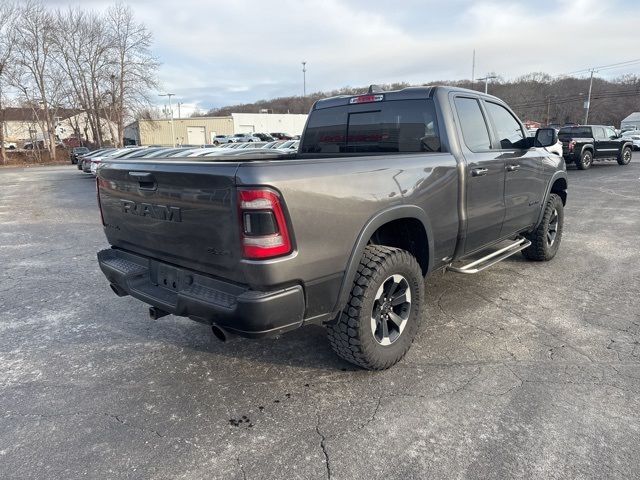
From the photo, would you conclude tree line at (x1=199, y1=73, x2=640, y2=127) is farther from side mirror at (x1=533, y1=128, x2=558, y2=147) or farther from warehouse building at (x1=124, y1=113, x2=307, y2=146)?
side mirror at (x1=533, y1=128, x2=558, y2=147)

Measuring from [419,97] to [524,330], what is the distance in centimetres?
218

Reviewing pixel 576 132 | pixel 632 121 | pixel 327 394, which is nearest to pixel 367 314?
pixel 327 394

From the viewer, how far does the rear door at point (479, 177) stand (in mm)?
3779

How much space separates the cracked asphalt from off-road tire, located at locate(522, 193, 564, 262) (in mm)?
733

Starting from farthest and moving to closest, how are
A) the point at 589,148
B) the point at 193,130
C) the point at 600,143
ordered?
the point at 193,130, the point at 600,143, the point at 589,148

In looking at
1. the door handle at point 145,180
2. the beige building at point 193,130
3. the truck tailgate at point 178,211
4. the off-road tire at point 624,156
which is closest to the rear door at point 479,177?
the truck tailgate at point 178,211

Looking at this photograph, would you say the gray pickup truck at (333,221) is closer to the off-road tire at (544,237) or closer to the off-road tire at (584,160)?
the off-road tire at (544,237)

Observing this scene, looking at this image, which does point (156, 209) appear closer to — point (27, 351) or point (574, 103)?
point (27, 351)

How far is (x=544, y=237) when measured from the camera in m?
5.48

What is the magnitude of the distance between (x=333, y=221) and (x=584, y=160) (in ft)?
63.9

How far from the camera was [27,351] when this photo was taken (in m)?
3.60

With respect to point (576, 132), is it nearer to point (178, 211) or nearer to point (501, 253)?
point (501, 253)

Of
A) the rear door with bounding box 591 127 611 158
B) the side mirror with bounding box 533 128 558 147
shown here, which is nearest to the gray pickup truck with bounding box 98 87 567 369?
the side mirror with bounding box 533 128 558 147

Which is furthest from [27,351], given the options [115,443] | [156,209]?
[156,209]
